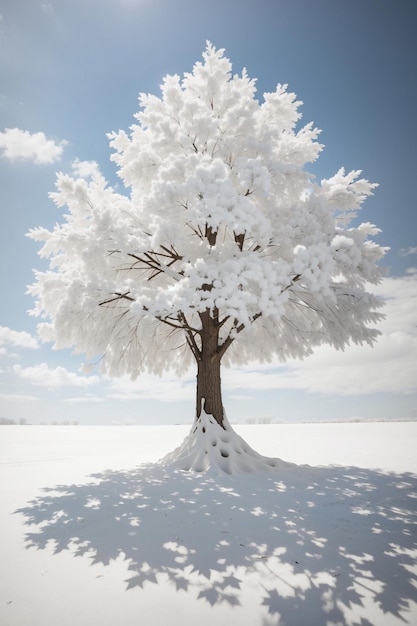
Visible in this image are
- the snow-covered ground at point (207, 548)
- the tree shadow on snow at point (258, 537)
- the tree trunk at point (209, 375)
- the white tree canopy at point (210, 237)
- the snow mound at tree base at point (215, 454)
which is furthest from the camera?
the tree trunk at point (209, 375)

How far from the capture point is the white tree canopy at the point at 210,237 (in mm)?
7449

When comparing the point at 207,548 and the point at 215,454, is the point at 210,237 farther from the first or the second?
the point at 207,548

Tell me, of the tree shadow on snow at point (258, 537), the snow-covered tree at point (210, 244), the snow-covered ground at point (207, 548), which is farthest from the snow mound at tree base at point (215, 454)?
the tree shadow on snow at point (258, 537)

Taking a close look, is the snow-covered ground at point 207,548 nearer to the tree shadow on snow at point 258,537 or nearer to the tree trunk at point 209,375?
the tree shadow on snow at point 258,537

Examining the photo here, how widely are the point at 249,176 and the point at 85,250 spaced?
4.32 metres

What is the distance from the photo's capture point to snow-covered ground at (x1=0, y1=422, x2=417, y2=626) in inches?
113

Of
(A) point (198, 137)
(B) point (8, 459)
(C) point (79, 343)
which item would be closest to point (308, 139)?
(A) point (198, 137)

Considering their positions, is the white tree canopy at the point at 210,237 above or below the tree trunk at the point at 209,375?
above

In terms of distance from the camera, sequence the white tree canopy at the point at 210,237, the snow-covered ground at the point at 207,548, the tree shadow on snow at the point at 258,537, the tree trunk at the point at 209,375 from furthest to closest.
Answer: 1. the tree trunk at the point at 209,375
2. the white tree canopy at the point at 210,237
3. the tree shadow on snow at the point at 258,537
4. the snow-covered ground at the point at 207,548

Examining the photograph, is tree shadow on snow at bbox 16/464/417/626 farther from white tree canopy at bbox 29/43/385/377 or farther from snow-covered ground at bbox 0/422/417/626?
white tree canopy at bbox 29/43/385/377

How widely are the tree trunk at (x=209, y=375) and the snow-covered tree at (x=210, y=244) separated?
0.11 feet

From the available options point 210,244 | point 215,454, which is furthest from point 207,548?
point 210,244

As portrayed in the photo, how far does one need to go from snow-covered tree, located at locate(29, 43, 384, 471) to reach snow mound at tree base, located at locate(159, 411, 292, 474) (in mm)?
39

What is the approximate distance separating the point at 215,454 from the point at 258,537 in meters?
4.39
